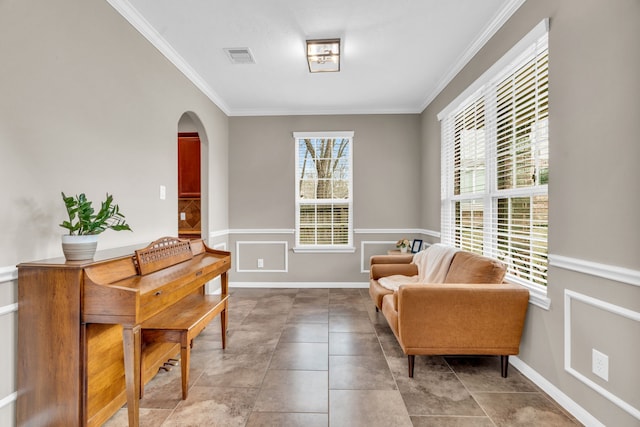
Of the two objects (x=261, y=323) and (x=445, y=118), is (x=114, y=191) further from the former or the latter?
(x=445, y=118)

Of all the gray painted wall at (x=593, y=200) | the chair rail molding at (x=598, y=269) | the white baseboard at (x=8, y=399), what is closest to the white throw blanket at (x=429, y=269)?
the gray painted wall at (x=593, y=200)

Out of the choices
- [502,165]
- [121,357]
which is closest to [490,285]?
[502,165]

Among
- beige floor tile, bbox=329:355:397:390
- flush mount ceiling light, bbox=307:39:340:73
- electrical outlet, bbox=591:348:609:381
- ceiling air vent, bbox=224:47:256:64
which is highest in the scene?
ceiling air vent, bbox=224:47:256:64

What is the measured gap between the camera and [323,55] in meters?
3.02

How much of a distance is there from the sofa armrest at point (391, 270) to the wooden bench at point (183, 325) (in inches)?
67.0

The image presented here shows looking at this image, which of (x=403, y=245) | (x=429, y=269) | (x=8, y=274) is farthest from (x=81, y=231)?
(x=403, y=245)

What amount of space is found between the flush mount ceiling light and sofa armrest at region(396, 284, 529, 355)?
216 cm

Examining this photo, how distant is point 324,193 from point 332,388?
3.10 m

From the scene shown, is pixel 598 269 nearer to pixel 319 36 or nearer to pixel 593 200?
pixel 593 200

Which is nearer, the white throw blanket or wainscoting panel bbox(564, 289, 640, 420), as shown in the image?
wainscoting panel bbox(564, 289, 640, 420)

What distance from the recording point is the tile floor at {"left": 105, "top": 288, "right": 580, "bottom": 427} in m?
1.82

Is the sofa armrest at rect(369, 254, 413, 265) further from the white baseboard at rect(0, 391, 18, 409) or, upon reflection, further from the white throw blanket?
the white baseboard at rect(0, 391, 18, 409)

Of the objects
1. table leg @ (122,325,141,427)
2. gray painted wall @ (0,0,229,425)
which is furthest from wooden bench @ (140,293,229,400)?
gray painted wall @ (0,0,229,425)

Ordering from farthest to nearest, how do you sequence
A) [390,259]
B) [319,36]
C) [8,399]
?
1. [390,259]
2. [319,36]
3. [8,399]
